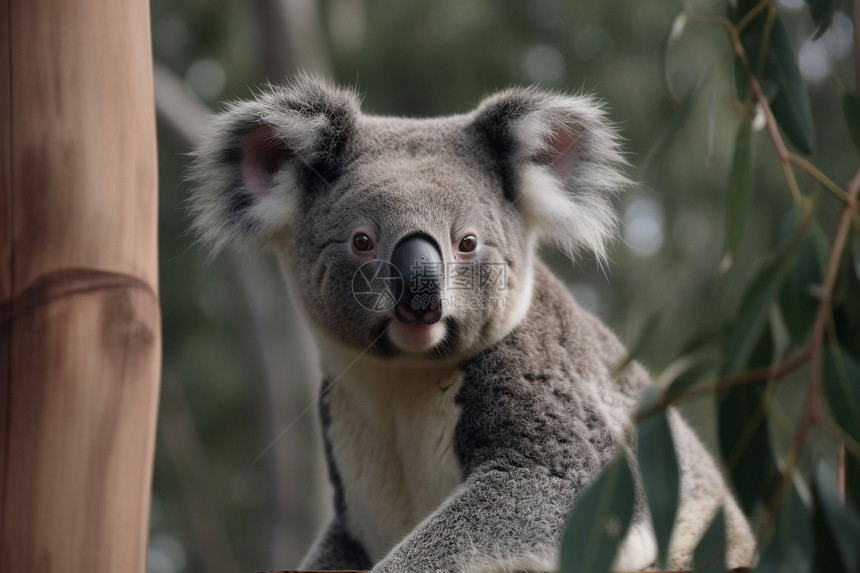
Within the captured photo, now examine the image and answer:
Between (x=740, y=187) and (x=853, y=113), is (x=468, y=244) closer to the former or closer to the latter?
(x=740, y=187)

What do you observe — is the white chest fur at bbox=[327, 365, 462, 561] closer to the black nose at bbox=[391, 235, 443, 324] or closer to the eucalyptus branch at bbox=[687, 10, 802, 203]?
the black nose at bbox=[391, 235, 443, 324]

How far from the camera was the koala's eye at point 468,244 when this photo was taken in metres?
2.46

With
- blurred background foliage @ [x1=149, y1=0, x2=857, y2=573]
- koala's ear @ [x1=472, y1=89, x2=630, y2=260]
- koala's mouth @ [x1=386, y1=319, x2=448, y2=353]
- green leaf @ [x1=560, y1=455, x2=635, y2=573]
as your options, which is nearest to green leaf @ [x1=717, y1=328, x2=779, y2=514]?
green leaf @ [x1=560, y1=455, x2=635, y2=573]

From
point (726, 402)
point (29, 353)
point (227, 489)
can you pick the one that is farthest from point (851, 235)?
point (227, 489)

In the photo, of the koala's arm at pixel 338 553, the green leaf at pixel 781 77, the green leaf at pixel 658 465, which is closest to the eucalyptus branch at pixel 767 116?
the green leaf at pixel 781 77

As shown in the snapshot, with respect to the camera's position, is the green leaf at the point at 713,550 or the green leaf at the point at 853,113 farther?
the green leaf at the point at 853,113

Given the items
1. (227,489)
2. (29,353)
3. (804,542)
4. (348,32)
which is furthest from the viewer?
(227,489)

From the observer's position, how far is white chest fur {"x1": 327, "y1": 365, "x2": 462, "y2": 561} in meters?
2.60

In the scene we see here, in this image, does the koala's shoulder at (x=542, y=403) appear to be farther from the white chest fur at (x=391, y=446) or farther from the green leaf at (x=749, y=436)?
the green leaf at (x=749, y=436)

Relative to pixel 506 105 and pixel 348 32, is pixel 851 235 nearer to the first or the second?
pixel 506 105

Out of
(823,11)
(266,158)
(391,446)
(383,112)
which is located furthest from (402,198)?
(383,112)

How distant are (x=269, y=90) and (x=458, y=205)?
0.83 m

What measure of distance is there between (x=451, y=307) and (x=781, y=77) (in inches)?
36.7

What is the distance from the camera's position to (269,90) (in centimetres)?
298
